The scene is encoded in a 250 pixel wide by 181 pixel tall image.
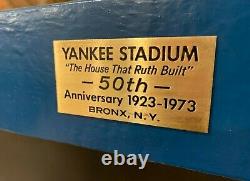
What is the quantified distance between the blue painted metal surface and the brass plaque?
0.07 ft

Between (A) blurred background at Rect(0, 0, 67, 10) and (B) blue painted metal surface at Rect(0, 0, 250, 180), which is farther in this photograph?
(A) blurred background at Rect(0, 0, 67, 10)

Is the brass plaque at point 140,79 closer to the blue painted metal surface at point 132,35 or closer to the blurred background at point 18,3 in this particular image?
the blue painted metal surface at point 132,35

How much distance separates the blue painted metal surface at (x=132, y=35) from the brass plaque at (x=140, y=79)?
2cm

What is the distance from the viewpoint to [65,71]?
85 centimetres

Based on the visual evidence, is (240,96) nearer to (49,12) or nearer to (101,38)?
(101,38)

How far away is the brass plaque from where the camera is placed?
70 centimetres

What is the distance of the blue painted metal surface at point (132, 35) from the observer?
0.67 m

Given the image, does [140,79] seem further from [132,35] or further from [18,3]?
[18,3]

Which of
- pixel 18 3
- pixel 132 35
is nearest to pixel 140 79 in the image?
pixel 132 35

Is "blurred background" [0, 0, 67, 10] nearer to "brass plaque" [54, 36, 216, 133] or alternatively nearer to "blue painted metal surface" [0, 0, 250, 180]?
"blue painted metal surface" [0, 0, 250, 180]

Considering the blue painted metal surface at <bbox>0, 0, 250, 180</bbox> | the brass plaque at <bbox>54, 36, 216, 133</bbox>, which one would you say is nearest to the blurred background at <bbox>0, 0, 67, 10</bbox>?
the blue painted metal surface at <bbox>0, 0, 250, 180</bbox>

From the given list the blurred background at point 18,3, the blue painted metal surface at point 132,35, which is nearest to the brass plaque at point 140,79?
the blue painted metal surface at point 132,35

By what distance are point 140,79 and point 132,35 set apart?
11 centimetres

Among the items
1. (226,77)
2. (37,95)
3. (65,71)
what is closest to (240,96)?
(226,77)
